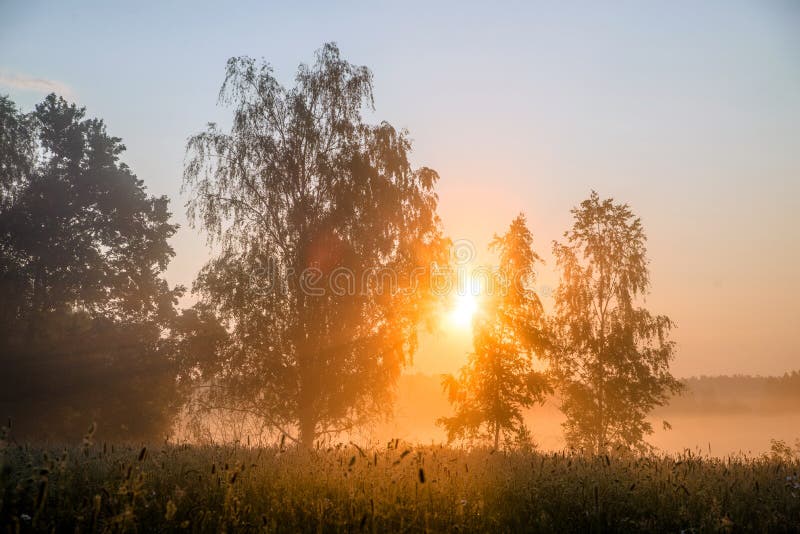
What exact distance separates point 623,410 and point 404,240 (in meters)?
16.2

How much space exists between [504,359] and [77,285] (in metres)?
21.8

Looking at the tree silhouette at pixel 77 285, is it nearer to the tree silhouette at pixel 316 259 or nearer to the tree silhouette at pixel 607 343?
the tree silhouette at pixel 316 259

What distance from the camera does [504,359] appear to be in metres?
21.3

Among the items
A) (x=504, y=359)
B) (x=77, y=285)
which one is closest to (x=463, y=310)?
(x=504, y=359)

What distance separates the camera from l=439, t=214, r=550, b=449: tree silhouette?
68.9 feet

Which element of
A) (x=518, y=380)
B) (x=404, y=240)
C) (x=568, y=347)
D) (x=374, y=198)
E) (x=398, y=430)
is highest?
(x=374, y=198)

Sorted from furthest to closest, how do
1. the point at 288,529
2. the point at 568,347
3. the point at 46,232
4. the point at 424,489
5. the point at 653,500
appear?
the point at 568,347, the point at 46,232, the point at 653,500, the point at 424,489, the point at 288,529

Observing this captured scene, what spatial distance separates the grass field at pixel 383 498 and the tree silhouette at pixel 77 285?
666 inches

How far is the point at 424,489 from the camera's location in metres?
6.21

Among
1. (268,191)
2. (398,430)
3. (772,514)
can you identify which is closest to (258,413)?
(398,430)

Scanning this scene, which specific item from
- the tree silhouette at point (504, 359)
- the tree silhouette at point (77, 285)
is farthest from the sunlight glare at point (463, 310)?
the tree silhouette at point (77, 285)

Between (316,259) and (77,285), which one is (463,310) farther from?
(77,285)

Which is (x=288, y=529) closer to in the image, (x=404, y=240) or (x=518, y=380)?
(x=404, y=240)

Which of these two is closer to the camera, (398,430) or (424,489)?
(424,489)
